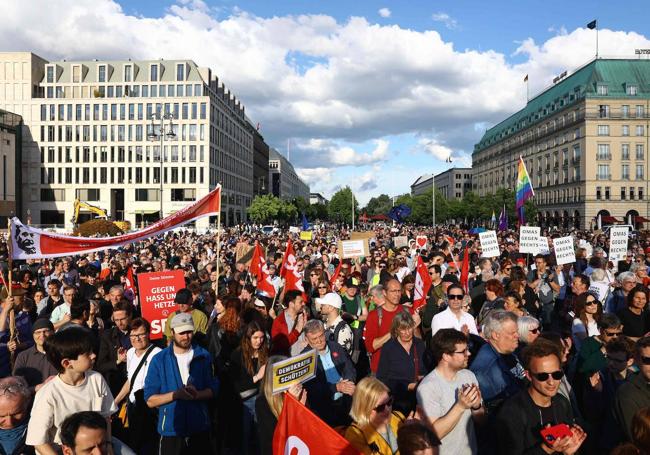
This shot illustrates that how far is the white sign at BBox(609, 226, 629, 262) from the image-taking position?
41.8ft

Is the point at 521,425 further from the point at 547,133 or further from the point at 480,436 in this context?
the point at 547,133

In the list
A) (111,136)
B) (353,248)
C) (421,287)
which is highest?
(111,136)

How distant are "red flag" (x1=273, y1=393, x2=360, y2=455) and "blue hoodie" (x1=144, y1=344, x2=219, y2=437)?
1489 mm

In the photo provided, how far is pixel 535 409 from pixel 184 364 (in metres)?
2.88

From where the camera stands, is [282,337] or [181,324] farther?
[282,337]

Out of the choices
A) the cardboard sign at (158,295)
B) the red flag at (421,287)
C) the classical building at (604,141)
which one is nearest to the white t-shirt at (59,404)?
the cardboard sign at (158,295)

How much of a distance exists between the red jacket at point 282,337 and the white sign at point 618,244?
30.4 ft

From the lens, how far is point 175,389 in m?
4.64

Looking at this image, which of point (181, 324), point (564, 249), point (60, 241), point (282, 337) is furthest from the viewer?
point (564, 249)

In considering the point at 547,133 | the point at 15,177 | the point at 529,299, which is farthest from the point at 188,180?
the point at 529,299

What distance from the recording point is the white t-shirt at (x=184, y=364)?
187 inches

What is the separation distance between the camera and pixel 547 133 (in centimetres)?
9062

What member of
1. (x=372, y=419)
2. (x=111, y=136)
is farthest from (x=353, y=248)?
(x=111, y=136)

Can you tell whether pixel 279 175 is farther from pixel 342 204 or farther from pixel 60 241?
pixel 60 241
